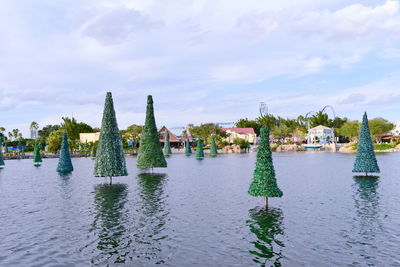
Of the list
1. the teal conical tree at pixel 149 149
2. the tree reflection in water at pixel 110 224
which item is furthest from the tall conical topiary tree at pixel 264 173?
the teal conical tree at pixel 149 149

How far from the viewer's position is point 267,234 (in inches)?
677

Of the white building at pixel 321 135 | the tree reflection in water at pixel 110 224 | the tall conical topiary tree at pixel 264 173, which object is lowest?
the tree reflection in water at pixel 110 224

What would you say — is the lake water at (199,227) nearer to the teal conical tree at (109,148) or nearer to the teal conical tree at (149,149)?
the teal conical tree at (109,148)

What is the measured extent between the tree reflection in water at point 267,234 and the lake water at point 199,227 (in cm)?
4

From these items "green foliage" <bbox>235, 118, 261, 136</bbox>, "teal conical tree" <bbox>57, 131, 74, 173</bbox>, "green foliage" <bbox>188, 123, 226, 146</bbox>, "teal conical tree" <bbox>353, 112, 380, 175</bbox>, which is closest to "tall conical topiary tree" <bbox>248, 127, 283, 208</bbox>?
"teal conical tree" <bbox>353, 112, 380, 175</bbox>

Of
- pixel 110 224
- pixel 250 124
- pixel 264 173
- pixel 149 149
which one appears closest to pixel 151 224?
pixel 110 224

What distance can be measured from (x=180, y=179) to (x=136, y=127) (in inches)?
3334

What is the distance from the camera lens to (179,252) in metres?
14.7

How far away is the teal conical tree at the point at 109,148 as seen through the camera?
34.1 metres

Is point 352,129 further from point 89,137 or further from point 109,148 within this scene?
point 109,148

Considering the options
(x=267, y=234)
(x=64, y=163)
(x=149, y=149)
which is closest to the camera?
(x=267, y=234)

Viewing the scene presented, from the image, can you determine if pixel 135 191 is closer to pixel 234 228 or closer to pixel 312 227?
pixel 234 228

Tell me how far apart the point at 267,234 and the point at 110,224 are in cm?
880

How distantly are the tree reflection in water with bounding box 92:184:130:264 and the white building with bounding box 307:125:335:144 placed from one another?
138210 mm
